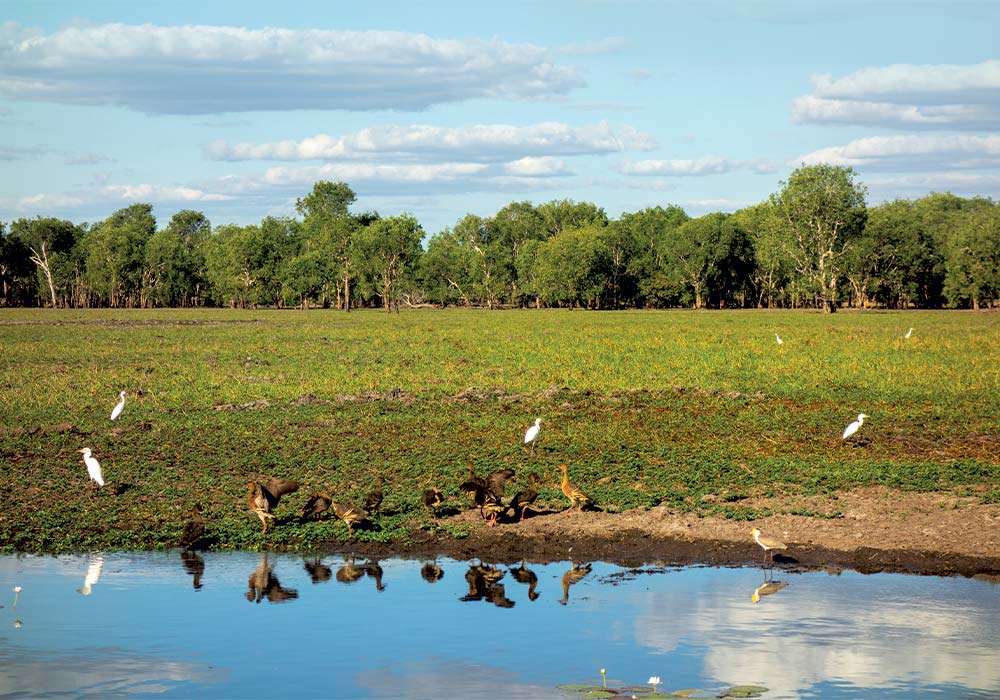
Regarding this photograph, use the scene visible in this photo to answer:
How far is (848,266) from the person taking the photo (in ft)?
456

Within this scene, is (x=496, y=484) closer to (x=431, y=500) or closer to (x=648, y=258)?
(x=431, y=500)

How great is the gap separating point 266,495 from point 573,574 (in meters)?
5.08

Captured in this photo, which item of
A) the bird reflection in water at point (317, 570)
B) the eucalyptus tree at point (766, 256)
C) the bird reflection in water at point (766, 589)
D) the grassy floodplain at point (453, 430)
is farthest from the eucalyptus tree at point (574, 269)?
the bird reflection in water at point (766, 589)

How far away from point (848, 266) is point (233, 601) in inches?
5247

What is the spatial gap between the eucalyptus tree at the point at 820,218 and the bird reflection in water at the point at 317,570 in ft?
369

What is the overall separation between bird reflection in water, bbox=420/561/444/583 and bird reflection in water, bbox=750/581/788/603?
13.8 feet

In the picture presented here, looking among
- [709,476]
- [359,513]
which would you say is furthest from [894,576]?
[359,513]

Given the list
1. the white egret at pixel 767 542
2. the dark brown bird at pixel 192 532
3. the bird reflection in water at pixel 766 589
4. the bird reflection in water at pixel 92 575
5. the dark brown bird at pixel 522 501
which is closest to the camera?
the bird reflection in water at pixel 766 589

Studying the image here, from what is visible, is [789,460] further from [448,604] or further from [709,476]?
[448,604]

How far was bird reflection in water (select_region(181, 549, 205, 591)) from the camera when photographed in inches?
602

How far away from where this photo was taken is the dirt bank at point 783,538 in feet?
52.7

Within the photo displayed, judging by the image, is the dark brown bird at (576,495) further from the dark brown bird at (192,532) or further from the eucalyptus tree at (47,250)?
the eucalyptus tree at (47,250)

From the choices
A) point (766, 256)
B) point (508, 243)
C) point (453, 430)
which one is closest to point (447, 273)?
point (508, 243)

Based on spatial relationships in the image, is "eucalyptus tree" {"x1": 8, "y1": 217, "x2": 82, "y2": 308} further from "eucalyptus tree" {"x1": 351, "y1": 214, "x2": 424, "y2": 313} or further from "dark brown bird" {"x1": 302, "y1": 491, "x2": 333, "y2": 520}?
"dark brown bird" {"x1": 302, "y1": 491, "x2": 333, "y2": 520}
